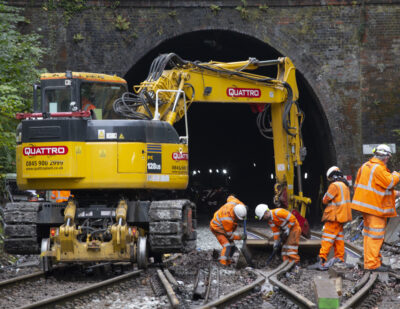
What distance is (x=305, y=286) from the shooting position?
9.12m

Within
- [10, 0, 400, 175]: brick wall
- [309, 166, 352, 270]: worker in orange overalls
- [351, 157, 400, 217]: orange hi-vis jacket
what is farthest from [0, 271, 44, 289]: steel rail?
[10, 0, 400, 175]: brick wall

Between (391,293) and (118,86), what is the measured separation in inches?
230

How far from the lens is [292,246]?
452 inches

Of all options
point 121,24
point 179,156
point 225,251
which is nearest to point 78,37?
point 121,24

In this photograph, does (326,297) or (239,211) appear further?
(239,211)

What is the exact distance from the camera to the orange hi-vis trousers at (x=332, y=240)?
35.4 ft

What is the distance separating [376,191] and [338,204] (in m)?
1.20

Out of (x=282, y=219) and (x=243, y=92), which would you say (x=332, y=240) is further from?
(x=243, y=92)

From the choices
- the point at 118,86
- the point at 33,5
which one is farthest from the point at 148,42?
the point at 118,86

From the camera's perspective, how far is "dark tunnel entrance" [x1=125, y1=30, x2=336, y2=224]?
22938 millimetres

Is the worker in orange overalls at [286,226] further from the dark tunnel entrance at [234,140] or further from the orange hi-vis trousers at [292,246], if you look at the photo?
the dark tunnel entrance at [234,140]

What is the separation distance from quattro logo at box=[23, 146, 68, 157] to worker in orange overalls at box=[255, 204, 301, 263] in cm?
333

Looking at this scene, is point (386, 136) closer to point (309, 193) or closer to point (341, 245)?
point (309, 193)

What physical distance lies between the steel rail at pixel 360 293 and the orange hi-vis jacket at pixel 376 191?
96 cm
